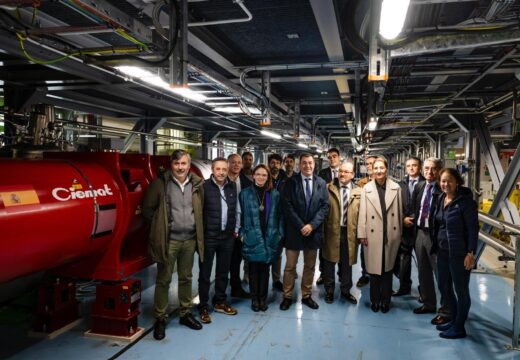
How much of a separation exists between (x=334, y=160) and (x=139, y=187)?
2.53 m

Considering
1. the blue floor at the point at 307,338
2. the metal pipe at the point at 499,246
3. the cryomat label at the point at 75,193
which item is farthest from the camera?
the metal pipe at the point at 499,246

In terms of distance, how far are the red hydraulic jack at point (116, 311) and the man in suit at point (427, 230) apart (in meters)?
2.76

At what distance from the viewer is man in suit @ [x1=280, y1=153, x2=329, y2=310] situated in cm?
373

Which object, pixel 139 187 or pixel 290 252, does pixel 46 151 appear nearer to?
pixel 139 187

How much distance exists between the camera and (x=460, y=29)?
270cm

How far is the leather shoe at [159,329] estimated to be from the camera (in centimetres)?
319

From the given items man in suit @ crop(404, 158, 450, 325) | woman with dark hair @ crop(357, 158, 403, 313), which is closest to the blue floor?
man in suit @ crop(404, 158, 450, 325)

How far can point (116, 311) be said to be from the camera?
125 inches

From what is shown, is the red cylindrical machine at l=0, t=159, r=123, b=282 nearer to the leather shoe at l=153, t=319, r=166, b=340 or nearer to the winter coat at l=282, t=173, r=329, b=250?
the leather shoe at l=153, t=319, r=166, b=340

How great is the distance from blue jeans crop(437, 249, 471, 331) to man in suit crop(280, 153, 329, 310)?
1.15 meters

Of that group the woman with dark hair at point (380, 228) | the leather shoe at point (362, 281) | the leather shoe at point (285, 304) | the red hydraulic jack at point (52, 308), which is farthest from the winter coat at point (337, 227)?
the red hydraulic jack at point (52, 308)

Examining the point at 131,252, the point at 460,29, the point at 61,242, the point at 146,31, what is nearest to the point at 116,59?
the point at 146,31

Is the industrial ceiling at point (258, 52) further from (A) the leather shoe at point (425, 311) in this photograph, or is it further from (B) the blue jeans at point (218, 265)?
(A) the leather shoe at point (425, 311)

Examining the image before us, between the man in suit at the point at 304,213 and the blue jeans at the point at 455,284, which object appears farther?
the man in suit at the point at 304,213
